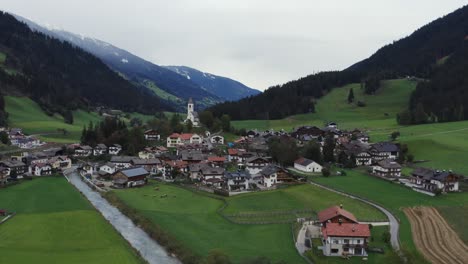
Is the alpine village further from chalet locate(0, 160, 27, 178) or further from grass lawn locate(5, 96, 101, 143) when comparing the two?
grass lawn locate(5, 96, 101, 143)

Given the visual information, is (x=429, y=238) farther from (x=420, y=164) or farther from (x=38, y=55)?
(x=38, y=55)

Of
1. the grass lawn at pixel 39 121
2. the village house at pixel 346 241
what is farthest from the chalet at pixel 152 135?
the village house at pixel 346 241

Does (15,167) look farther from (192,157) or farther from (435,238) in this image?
(435,238)

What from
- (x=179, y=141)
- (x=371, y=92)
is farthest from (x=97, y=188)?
(x=371, y=92)

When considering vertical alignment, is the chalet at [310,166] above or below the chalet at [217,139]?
below

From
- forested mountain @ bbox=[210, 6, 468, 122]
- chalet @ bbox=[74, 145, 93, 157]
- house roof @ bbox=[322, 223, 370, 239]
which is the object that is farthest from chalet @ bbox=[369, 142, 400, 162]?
chalet @ bbox=[74, 145, 93, 157]

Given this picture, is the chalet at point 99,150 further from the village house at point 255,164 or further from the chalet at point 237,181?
the chalet at point 237,181
